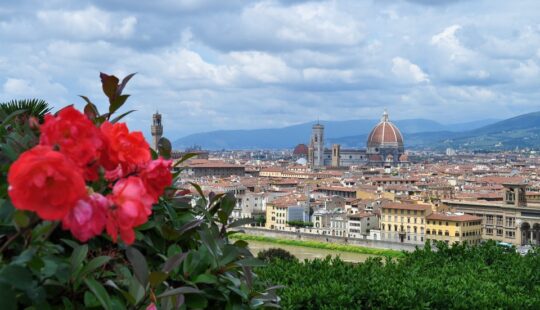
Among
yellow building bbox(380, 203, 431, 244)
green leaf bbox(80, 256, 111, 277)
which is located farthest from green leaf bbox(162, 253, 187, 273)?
yellow building bbox(380, 203, 431, 244)

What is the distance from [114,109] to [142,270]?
0.61m

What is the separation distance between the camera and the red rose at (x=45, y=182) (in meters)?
0.92

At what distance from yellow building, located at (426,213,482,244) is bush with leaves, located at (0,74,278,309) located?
33.8 metres

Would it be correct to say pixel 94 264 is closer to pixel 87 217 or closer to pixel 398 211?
pixel 87 217

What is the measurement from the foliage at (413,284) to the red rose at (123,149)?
3.07 m

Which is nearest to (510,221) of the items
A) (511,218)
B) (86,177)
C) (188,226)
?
(511,218)

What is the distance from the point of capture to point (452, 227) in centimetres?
3528

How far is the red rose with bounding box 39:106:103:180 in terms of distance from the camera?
104cm

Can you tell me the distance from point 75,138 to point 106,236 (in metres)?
0.67

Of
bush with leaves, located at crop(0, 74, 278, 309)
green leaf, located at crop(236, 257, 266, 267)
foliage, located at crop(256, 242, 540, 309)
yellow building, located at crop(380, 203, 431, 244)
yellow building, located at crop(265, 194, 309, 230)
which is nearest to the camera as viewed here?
bush with leaves, located at crop(0, 74, 278, 309)

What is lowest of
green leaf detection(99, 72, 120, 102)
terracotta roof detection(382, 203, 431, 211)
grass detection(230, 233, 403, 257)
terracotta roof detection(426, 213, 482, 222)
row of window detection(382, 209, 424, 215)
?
grass detection(230, 233, 403, 257)

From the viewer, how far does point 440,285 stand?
5395 millimetres

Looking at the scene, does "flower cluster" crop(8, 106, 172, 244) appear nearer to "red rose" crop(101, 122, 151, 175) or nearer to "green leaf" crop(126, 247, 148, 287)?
"red rose" crop(101, 122, 151, 175)

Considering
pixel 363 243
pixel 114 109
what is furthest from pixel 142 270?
pixel 363 243
